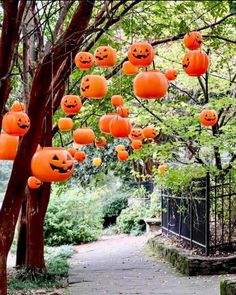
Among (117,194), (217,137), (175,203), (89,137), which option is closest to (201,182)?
(217,137)

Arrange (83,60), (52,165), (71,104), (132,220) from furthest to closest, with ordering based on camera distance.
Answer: (132,220)
(71,104)
(83,60)
(52,165)

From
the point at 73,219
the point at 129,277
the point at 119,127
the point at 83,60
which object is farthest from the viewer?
the point at 73,219

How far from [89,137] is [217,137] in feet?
13.7

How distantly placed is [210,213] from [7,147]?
6349 millimetres

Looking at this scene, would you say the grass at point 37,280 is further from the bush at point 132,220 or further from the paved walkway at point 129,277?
the bush at point 132,220

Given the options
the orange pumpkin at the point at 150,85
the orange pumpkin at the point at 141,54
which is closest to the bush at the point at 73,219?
the orange pumpkin at the point at 150,85

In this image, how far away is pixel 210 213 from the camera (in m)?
11.6

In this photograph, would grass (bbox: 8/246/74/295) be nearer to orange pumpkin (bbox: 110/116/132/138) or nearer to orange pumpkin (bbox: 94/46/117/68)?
orange pumpkin (bbox: 110/116/132/138)

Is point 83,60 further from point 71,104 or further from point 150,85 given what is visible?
point 150,85

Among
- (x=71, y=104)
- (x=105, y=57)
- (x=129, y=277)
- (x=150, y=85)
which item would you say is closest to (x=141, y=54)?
(x=150, y=85)

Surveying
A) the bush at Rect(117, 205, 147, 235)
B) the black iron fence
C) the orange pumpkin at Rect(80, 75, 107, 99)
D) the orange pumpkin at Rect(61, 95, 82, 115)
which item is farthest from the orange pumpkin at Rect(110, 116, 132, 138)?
the bush at Rect(117, 205, 147, 235)

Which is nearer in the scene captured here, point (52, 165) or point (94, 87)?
point (52, 165)

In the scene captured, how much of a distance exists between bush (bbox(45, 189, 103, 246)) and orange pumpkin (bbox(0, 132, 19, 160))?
42.5 ft

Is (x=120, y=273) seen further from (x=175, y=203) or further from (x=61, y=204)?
(x=61, y=204)
